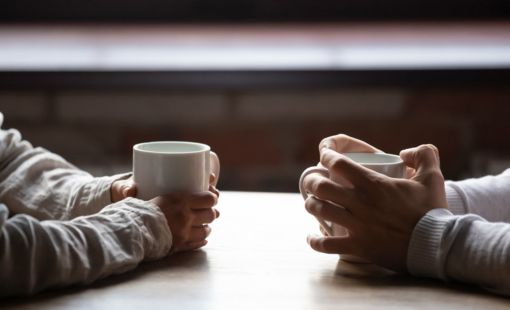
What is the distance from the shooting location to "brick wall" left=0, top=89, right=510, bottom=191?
1855mm

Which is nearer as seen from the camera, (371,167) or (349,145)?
(371,167)

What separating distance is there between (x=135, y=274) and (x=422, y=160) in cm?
37

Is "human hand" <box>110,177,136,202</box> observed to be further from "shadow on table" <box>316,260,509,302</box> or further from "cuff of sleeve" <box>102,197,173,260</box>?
"shadow on table" <box>316,260,509,302</box>

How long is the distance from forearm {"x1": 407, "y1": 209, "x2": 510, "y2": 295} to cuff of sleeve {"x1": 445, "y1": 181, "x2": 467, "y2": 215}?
154 mm

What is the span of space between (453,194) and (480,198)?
4 centimetres

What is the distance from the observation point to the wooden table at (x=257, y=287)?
2.32ft

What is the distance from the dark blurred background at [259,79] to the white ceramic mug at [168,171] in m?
0.96

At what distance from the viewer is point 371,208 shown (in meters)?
0.82

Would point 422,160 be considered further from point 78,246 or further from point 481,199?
point 78,246

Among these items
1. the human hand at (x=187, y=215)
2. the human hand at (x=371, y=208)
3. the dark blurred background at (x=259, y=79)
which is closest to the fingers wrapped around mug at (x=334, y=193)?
the human hand at (x=371, y=208)

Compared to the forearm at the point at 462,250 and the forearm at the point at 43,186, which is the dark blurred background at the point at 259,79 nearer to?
the forearm at the point at 43,186

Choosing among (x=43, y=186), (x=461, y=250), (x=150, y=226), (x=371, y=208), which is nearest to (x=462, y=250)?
(x=461, y=250)

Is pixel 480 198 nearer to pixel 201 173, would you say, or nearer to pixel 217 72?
pixel 201 173
